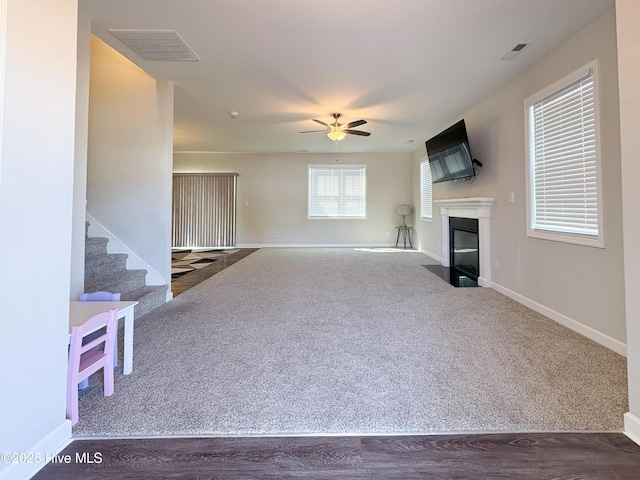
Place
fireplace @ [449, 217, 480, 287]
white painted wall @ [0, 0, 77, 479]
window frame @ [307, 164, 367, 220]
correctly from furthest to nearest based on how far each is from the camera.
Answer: window frame @ [307, 164, 367, 220]
fireplace @ [449, 217, 480, 287]
white painted wall @ [0, 0, 77, 479]

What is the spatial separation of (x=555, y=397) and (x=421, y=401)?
74 centimetres

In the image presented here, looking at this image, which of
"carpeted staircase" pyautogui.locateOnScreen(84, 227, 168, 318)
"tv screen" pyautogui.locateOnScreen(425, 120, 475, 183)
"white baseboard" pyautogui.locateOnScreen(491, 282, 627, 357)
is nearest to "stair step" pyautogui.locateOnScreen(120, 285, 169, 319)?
"carpeted staircase" pyautogui.locateOnScreen(84, 227, 168, 318)

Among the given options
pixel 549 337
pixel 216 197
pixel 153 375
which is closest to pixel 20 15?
pixel 153 375

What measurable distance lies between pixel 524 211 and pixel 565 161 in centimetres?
71

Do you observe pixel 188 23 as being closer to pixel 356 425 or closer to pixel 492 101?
pixel 356 425

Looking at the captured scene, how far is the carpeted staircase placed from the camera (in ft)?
9.61

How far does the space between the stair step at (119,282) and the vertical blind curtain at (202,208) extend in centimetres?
483

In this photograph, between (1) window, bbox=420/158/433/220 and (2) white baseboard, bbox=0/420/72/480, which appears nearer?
(2) white baseboard, bbox=0/420/72/480

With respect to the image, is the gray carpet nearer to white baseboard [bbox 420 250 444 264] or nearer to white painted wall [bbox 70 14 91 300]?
white painted wall [bbox 70 14 91 300]

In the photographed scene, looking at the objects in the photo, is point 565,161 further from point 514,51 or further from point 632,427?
point 632,427

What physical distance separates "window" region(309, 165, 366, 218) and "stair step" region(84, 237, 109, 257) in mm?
5481

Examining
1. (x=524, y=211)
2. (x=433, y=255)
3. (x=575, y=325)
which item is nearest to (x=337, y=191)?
(x=433, y=255)

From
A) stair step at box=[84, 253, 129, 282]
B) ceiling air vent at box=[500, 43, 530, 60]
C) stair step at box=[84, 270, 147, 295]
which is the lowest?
stair step at box=[84, 270, 147, 295]

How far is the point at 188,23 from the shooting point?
2406 mm
